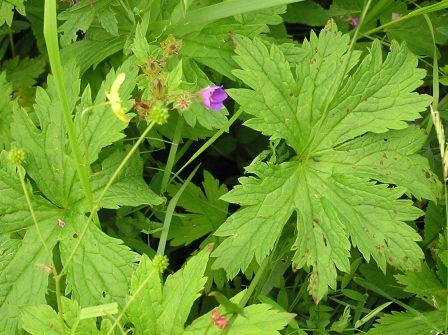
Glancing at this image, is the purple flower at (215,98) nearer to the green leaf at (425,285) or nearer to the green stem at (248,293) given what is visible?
the green stem at (248,293)

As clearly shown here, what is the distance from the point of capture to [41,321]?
2092 millimetres

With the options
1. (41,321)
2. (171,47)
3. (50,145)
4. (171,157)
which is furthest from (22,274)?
(171,47)

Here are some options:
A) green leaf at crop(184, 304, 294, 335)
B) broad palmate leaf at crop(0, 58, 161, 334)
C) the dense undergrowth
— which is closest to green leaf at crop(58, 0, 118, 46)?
the dense undergrowth

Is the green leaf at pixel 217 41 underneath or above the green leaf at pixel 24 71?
above

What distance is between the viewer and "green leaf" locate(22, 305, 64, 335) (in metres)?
2.08

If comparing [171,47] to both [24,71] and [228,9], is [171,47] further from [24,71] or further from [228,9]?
[24,71]

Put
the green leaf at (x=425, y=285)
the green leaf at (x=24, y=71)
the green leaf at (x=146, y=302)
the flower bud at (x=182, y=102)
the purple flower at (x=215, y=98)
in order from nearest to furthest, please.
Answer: the flower bud at (x=182, y=102) → the green leaf at (x=146, y=302) → the purple flower at (x=215, y=98) → the green leaf at (x=425, y=285) → the green leaf at (x=24, y=71)

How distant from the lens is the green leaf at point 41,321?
6.82ft

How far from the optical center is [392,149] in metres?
2.49

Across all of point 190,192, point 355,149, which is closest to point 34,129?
point 190,192

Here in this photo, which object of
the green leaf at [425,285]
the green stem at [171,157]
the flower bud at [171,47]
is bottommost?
the green leaf at [425,285]

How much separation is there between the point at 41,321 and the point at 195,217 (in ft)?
2.91

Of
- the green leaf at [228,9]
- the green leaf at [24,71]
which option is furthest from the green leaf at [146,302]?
the green leaf at [24,71]

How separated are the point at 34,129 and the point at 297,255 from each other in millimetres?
1084
